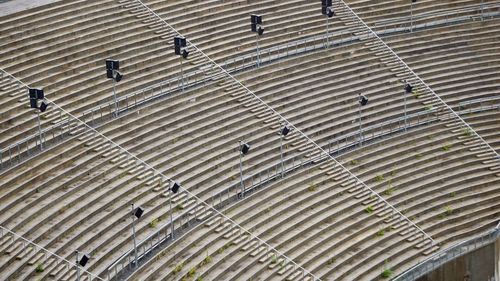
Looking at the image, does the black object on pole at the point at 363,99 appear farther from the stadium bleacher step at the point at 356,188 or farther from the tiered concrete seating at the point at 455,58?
the tiered concrete seating at the point at 455,58

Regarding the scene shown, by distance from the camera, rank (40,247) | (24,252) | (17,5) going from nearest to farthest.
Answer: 1. (24,252)
2. (40,247)
3. (17,5)

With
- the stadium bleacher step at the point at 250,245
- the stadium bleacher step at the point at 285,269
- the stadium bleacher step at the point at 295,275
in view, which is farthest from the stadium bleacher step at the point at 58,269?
the stadium bleacher step at the point at 295,275

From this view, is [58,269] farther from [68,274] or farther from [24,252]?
[24,252]

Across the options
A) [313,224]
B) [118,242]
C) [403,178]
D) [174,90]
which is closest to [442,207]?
[403,178]

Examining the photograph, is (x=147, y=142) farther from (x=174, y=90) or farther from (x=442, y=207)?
(x=442, y=207)

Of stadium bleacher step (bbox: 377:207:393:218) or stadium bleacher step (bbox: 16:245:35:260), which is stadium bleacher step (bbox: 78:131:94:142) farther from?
stadium bleacher step (bbox: 377:207:393:218)

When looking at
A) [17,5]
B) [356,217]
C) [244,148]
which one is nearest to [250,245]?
[244,148]

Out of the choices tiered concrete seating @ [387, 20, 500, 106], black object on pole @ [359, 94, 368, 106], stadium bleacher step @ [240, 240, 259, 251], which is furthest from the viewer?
tiered concrete seating @ [387, 20, 500, 106]

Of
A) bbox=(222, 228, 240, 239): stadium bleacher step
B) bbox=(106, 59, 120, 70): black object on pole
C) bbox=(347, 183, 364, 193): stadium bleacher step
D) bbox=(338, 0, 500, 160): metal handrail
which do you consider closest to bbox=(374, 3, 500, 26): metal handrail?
bbox=(338, 0, 500, 160): metal handrail

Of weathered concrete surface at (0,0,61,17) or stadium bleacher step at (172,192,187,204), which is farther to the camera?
weathered concrete surface at (0,0,61,17)
